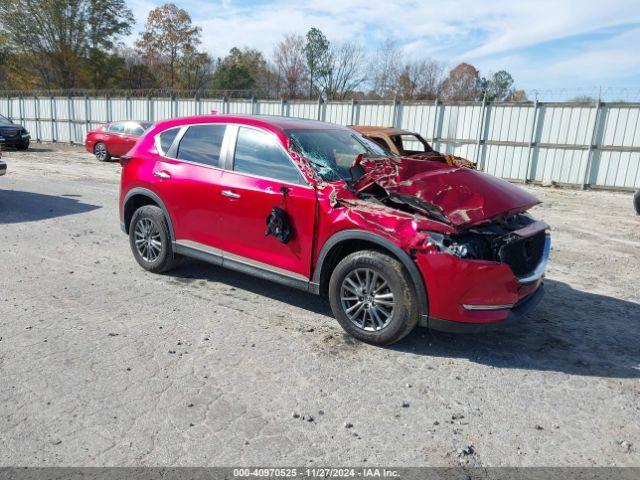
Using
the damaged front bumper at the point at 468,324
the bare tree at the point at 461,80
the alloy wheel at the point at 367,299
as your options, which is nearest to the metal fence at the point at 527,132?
the damaged front bumper at the point at 468,324

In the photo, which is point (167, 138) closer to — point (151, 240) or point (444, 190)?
point (151, 240)

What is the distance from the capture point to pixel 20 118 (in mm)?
30172

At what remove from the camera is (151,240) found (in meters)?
5.68

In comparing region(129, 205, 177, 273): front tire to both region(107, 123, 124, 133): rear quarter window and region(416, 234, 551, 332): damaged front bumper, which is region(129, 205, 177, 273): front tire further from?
region(107, 123, 124, 133): rear quarter window

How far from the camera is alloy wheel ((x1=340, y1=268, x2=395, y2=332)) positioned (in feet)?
13.0

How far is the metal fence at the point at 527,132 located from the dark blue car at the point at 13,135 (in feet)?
34.0

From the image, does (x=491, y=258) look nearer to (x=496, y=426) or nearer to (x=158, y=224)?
(x=496, y=426)

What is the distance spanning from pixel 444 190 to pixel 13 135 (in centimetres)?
2202

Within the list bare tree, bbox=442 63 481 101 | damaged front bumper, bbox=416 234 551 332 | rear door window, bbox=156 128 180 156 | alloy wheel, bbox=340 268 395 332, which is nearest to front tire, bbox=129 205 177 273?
rear door window, bbox=156 128 180 156

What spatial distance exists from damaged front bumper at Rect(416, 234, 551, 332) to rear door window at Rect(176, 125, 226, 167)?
2.45 m

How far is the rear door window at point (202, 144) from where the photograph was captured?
5020mm

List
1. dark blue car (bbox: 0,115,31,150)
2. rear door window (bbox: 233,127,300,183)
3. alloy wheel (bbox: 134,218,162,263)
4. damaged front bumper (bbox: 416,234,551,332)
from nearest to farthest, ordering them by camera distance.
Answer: damaged front bumper (bbox: 416,234,551,332) → rear door window (bbox: 233,127,300,183) → alloy wheel (bbox: 134,218,162,263) → dark blue car (bbox: 0,115,31,150)

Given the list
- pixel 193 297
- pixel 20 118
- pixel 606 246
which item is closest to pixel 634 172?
pixel 606 246

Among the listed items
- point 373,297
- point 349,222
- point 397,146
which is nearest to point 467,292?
point 373,297
